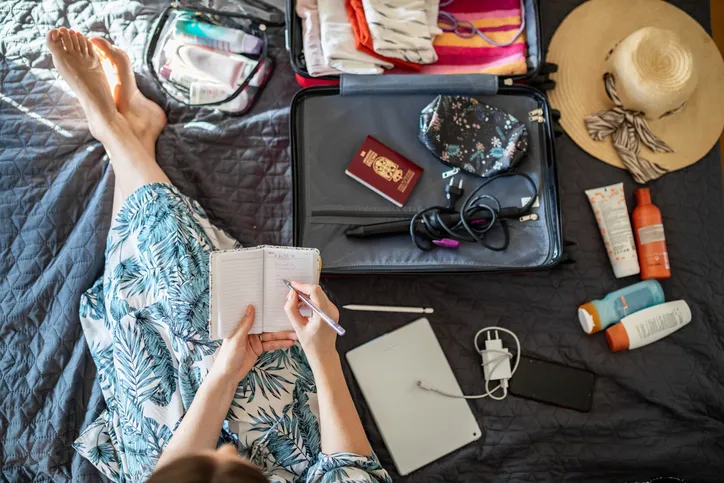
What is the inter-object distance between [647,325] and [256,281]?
2.45ft

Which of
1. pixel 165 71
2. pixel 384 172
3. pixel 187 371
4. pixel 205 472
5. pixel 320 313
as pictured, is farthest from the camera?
pixel 165 71

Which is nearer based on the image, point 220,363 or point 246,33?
point 220,363

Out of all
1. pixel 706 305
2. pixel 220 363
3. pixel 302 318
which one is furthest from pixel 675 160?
pixel 220 363

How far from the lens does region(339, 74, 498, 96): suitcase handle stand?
106 centimetres

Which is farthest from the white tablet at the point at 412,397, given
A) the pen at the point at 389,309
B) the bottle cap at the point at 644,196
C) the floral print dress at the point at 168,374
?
the bottle cap at the point at 644,196

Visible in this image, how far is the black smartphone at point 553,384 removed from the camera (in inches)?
42.3

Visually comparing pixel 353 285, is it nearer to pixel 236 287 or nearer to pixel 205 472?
pixel 236 287

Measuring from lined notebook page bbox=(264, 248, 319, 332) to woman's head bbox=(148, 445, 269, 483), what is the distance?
0.28 metres

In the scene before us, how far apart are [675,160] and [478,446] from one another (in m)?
0.70

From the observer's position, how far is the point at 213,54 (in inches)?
46.0

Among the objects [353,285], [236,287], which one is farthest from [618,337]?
[236,287]

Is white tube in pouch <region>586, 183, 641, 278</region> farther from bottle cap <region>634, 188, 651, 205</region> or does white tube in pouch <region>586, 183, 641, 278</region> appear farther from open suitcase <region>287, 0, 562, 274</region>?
open suitcase <region>287, 0, 562, 274</region>

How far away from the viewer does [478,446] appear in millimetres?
1060

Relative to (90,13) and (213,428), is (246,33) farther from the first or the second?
(213,428)
